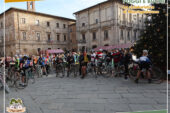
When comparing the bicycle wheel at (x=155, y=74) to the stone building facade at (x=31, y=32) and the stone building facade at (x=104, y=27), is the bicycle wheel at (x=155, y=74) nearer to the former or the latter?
the stone building facade at (x=104, y=27)

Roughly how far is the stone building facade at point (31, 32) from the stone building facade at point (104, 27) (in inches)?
277

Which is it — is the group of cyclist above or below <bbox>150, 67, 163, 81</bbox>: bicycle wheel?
above

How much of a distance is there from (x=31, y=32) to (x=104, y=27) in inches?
633

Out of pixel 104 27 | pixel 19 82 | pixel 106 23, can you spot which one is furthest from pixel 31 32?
pixel 19 82

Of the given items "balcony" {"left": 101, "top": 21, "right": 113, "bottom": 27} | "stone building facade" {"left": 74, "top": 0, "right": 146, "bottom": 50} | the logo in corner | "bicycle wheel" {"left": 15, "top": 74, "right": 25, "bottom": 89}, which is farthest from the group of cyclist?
"balcony" {"left": 101, "top": 21, "right": 113, "bottom": 27}

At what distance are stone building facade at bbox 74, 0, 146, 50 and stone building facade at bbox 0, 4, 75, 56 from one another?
23.1 ft

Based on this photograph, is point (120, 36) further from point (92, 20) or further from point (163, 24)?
point (163, 24)

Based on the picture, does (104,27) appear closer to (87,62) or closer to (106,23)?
(106,23)

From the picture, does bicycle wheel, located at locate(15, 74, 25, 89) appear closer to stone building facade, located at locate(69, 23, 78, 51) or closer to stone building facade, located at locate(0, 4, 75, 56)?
stone building facade, located at locate(0, 4, 75, 56)

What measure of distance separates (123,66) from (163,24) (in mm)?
2771

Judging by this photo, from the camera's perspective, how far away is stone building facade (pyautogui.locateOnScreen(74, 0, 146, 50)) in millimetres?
24439

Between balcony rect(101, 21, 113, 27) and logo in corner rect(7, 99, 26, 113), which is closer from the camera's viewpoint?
logo in corner rect(7, 99, 26, 113)

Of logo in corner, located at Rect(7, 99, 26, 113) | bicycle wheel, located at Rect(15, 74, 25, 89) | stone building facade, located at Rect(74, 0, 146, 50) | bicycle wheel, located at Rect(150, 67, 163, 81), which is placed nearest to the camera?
logo in corner, located at Rect(7, 99, 26, 113)

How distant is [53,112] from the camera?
318 centimetres
